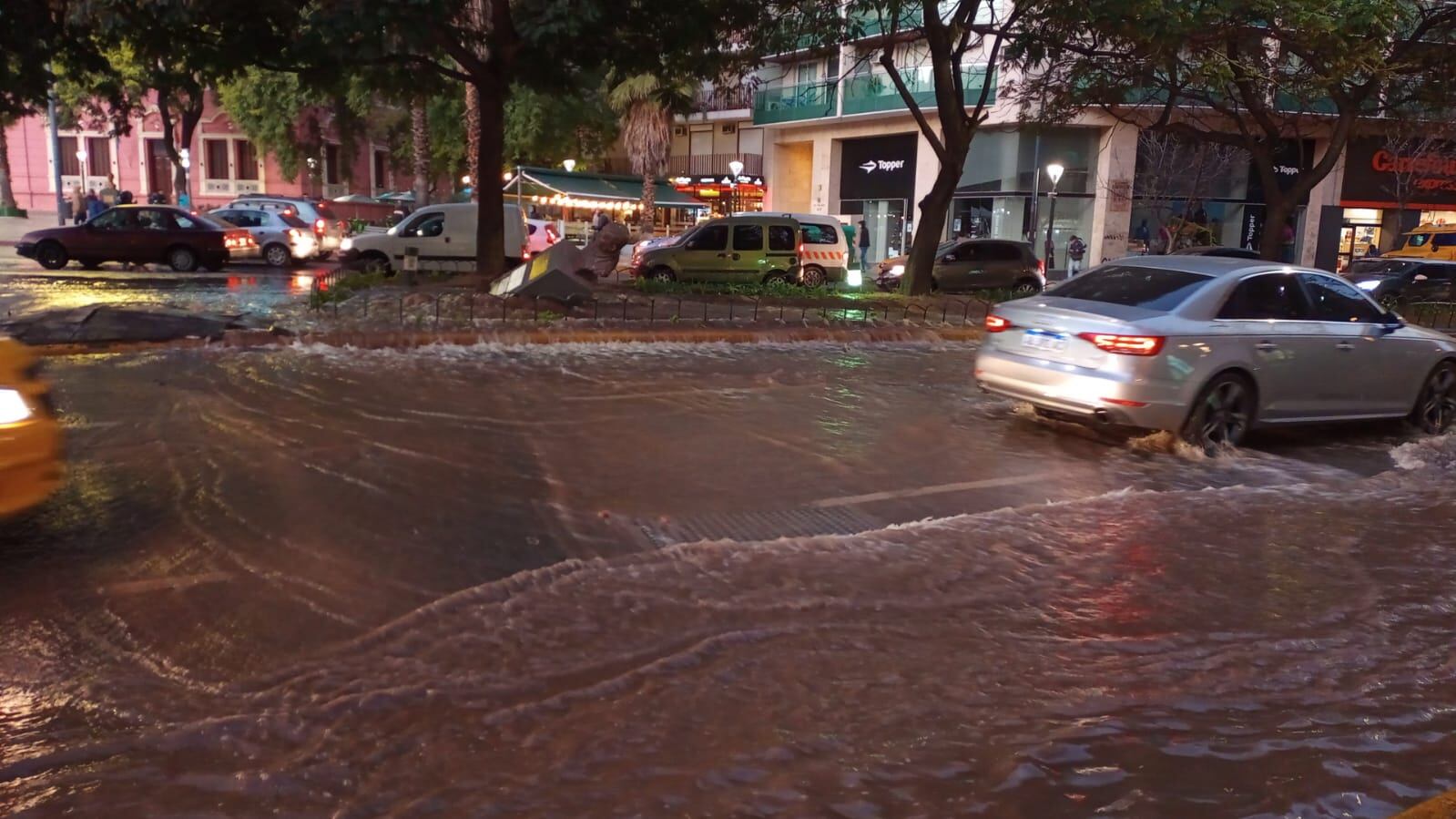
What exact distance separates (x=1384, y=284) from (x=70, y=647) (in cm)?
2766

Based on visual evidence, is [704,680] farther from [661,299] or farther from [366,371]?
[661,299]

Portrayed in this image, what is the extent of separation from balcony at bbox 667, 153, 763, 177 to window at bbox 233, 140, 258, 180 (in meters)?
18.7

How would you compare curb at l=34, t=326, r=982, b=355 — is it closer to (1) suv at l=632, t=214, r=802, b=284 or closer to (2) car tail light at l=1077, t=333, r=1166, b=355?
(2) car tail light at l=1077, t=333, r=1166, b=355

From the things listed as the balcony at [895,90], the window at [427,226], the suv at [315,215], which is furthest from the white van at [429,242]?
the balcony at [895,90]

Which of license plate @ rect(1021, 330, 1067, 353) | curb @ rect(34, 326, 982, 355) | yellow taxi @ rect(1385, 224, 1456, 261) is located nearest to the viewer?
license plate @ rect(1021, 330, 1067, 353)

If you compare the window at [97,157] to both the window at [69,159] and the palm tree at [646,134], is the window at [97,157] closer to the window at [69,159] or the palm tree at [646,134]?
the window at [69,159]

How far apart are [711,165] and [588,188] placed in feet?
47.9

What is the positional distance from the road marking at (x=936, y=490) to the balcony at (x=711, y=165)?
39.6 m

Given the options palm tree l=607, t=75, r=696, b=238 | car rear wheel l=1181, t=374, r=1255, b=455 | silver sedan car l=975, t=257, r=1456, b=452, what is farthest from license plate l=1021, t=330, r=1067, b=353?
palm tree l=607, t=75, r=696, b=238

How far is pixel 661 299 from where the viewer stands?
58.7 feet

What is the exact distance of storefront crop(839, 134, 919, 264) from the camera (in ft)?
132

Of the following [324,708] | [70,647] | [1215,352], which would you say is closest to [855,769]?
[324,708]

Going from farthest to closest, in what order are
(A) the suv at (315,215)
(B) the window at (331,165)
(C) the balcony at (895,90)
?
(B) the window at (331,165) < (C) the balcony at (895,90) < (A) the suv at (315,215)

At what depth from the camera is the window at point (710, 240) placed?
74.1 ft
